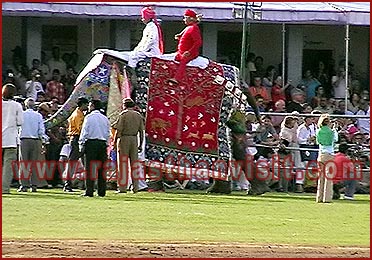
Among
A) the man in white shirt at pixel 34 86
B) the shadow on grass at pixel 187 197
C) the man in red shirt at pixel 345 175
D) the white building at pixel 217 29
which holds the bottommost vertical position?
the shadow on grass at pixel 187 197

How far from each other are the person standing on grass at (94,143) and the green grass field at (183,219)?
0.50 metres

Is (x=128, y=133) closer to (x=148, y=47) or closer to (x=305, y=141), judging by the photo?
(x=148, y=47)

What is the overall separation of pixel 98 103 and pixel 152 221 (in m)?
5.43

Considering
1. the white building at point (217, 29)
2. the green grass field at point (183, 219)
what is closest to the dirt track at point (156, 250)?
the green grass field at point (183, 219)

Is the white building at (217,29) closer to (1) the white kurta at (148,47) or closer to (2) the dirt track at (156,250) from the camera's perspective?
(1) the white kurta at (148,47)

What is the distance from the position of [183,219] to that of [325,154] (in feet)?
19.5

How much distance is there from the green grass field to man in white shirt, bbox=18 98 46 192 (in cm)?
45

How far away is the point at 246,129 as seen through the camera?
86.3 ft

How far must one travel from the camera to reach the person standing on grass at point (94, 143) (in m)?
22.1

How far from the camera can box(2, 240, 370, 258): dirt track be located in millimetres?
13961

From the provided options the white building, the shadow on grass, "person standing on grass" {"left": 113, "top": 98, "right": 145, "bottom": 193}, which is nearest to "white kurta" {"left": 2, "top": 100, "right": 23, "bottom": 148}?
the shadow on grass

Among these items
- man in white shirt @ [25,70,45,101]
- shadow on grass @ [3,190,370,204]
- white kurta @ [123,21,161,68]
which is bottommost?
shadow on grass @ [3,190,370,204]

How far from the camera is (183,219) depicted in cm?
1838

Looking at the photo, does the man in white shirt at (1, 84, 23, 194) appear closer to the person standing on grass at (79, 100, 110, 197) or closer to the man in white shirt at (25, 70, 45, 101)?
the person standing on grass at (79, 100, 110, 197)
